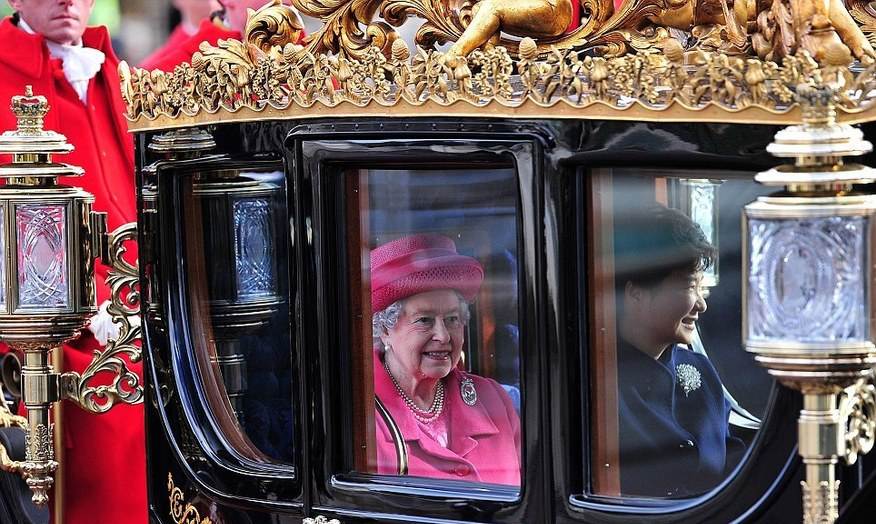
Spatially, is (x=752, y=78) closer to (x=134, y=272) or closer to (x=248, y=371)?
(x=248, y=371)

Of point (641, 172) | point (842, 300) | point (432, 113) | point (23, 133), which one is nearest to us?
point (842, 300)

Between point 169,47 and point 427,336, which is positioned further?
point 169,47

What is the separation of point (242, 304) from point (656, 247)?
0.66m

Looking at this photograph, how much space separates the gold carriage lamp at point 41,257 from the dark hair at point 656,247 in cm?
89

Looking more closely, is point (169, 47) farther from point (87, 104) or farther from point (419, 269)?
point (419, 269)

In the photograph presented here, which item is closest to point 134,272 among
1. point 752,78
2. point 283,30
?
point 283,30

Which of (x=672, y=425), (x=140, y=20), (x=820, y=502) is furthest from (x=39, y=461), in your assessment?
(x=140, y=20)

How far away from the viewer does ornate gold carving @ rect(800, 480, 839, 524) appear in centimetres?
181

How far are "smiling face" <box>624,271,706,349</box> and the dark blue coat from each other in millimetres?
21

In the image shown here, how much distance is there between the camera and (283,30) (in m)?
2.42

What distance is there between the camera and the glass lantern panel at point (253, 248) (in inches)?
93.4

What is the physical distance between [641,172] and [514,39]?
394mm

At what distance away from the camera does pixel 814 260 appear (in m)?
1.72

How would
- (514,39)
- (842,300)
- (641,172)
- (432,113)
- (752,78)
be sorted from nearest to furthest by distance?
(842,300), (752,78), (641,172), (432,113), (514,39)
